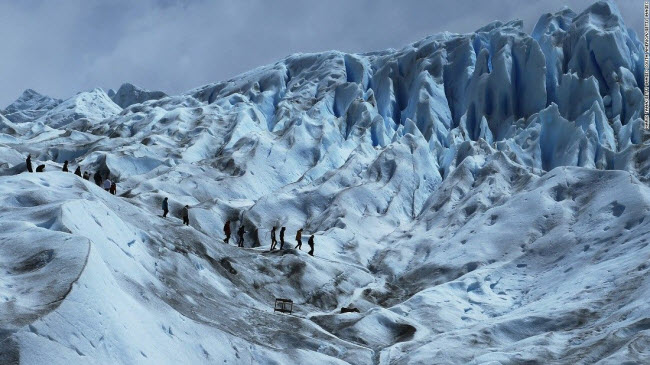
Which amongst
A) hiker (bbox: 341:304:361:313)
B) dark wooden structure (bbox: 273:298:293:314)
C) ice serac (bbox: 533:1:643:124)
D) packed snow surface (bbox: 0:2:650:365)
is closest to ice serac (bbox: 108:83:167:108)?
packed snow surface (bbox: 0:2:650:365)

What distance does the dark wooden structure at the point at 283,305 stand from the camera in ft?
116

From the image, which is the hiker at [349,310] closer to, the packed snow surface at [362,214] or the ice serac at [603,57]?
the packed snow surface at [362,214]

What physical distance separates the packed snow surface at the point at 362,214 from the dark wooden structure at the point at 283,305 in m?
0.68

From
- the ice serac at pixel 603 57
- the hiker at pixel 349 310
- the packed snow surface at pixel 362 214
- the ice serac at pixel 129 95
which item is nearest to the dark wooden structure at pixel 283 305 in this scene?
the packed snow surface at pixel 362 214

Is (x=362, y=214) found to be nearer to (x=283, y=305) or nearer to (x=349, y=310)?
(x=349, y=310)

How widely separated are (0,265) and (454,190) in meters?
43.1

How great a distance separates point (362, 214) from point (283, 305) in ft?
80.1

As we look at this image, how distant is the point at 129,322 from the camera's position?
23.2 m

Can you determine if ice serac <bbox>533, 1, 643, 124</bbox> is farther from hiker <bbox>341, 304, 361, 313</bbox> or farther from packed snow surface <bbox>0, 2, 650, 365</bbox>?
hiker <bbox>341, 304, 361, 313</bbox>

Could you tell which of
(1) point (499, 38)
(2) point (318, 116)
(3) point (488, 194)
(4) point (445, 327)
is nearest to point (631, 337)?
(4) point (445, 327)

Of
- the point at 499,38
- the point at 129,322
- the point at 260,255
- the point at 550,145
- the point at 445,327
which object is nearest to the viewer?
the point at 129,322

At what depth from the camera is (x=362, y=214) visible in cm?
5944

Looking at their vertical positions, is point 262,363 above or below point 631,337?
below

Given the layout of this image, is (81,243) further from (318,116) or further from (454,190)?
(318,116)
